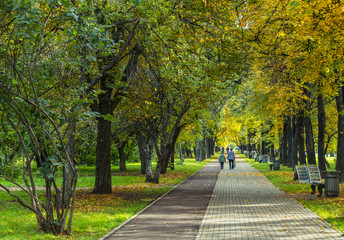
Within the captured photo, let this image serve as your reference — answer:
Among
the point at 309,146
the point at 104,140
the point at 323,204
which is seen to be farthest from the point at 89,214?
Answer: the point at 309,146

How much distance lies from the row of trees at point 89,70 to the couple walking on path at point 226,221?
1.87m

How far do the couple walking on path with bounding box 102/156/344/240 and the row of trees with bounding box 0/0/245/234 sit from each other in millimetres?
1867

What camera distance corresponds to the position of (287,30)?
47.8 feet

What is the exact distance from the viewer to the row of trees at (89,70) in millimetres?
8508

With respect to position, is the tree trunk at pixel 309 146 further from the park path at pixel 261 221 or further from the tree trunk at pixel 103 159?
the tree trunk at pixel 103 159

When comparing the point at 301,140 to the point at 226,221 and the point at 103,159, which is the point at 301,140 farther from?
the point at 226,221

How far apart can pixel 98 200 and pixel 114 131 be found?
9.05 metres

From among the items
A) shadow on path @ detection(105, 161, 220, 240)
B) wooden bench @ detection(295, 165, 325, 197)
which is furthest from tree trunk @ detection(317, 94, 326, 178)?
→ shadow on path @ detection(105, 161, 220, 240)

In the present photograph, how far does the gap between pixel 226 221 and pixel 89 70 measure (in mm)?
4952

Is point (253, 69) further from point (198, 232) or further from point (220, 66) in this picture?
point (198, 232)

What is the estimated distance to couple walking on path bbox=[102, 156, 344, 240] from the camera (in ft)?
29.0

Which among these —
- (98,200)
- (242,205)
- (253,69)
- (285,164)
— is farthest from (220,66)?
(285,164)

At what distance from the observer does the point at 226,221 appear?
10750mm

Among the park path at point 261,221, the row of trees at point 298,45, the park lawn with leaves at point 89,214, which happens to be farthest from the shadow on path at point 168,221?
the row of trees at point 298,45
